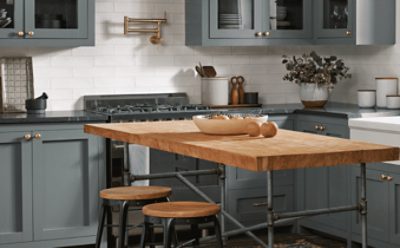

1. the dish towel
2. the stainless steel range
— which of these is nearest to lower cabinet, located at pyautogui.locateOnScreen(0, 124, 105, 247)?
the stainless steel range

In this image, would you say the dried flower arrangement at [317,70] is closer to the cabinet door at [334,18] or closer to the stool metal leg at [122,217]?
the cabinet door at [334,18]

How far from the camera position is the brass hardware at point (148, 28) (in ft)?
22.5

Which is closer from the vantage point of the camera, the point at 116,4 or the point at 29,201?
the point at 29,201

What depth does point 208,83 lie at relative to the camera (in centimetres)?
706

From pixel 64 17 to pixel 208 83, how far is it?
4.49 feet

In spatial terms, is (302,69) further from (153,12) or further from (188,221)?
(188,221)

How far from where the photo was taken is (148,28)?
6965 millimetres

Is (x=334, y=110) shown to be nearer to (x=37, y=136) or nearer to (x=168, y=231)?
(x=37, y=136)

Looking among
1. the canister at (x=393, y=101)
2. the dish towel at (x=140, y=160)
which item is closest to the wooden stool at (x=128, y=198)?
the dish towel at (x=140, y=160)

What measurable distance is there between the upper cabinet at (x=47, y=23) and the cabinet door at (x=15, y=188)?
73cm

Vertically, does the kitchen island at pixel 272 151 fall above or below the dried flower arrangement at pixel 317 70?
below

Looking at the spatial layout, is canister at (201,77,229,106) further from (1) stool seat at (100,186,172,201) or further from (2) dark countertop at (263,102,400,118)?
(1) stool seat at (100,186,172,201)

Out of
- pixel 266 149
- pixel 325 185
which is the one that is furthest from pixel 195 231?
pixel 325 185

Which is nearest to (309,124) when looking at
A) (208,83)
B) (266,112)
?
(266,112)
